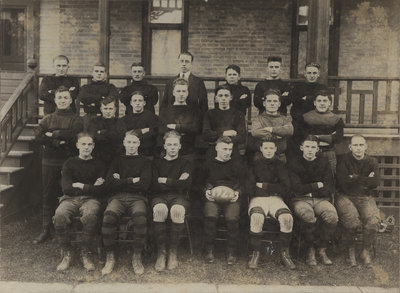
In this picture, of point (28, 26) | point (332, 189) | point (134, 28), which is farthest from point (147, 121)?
point (28, 26)

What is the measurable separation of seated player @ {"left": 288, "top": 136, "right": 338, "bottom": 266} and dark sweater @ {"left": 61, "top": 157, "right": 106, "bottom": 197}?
7.94 ft

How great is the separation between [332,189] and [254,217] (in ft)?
3.79

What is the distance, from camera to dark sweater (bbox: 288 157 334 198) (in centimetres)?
558

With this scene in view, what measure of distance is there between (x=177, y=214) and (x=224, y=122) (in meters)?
1.50

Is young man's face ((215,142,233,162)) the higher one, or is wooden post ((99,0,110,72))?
wooden post ((99,0,110,72))

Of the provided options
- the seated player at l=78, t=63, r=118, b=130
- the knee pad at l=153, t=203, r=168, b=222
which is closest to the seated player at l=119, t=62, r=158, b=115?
the seated player at l=78, t=63, r=118, b=130

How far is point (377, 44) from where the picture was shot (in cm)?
1000

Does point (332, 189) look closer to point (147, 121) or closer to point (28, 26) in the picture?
point (147, 121)

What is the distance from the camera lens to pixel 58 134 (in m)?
5.95

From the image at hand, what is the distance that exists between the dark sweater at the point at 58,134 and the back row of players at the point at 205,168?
0.05ft

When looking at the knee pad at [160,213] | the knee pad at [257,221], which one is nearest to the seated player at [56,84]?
the knee pad at [160,213]

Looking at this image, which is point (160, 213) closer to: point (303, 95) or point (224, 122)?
point (224, 122)

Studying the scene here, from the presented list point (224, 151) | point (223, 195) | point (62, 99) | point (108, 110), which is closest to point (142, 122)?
point (108, 110)

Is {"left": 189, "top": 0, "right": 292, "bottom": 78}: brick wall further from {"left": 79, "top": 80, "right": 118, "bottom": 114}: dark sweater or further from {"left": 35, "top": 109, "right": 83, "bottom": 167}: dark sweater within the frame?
{"left": 35, "top": 109, "right": 83, "bottom": 167}: dark sweater
